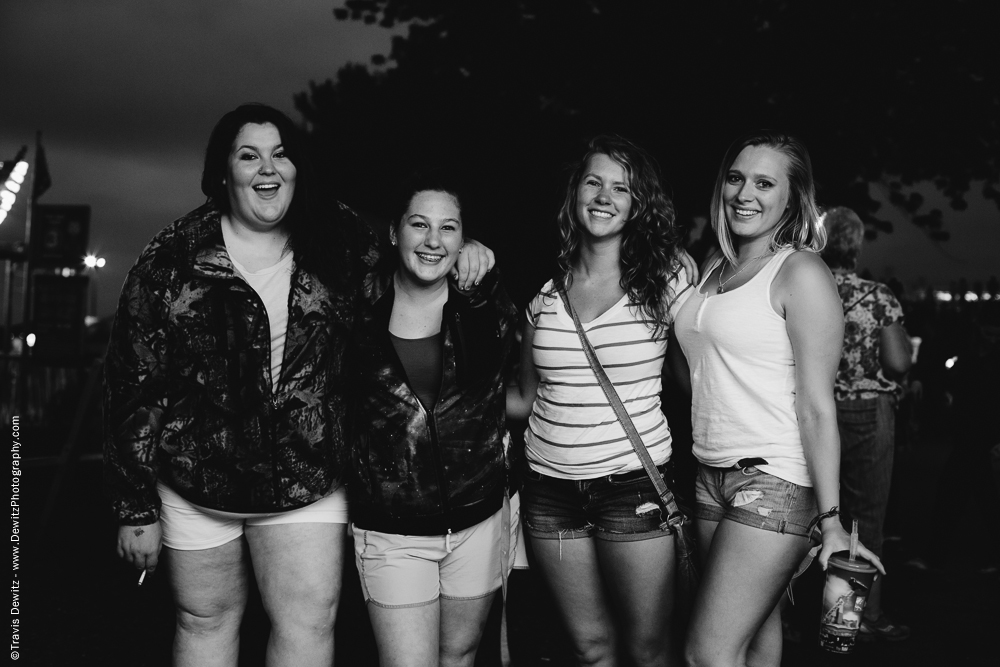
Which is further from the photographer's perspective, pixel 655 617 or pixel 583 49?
pixel 583 49

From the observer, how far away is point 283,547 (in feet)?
8.43

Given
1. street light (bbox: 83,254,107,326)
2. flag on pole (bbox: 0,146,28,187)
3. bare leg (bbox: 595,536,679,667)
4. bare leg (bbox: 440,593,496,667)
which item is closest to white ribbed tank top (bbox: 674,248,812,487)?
bare leg (bbox: 595,536,679,667)

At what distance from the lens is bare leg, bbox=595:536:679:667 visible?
105 inches

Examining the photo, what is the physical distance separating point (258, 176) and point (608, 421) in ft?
4.43

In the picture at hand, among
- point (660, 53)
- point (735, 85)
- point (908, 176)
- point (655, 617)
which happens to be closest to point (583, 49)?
point (660, 53)

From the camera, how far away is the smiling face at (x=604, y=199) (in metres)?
2.87

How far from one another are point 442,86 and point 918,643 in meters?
6.06

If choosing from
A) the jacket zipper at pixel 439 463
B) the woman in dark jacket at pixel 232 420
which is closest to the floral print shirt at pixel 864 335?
the jacket zipper at pixel 439 463

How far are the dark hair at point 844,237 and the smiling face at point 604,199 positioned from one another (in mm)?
1949

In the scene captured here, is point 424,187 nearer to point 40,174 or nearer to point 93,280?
point 40,174

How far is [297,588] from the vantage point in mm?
2553

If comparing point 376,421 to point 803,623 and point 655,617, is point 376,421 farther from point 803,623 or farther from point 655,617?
point 803,623

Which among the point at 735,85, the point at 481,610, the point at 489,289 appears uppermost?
the point at 735,85

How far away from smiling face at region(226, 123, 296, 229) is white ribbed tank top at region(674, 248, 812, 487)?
1402 mm
